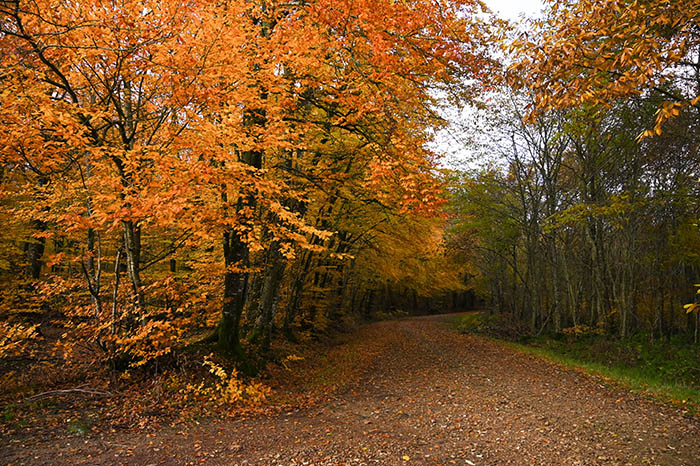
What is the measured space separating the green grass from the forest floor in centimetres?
88

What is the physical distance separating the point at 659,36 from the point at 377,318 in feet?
102

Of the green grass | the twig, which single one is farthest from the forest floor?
the twig

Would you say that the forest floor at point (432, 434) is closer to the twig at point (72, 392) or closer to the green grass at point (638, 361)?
the green grass at point (638, 361)

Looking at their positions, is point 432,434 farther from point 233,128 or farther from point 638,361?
point 638,361

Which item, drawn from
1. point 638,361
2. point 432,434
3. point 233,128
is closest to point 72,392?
point 233,128

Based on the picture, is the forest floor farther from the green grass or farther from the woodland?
the woodland

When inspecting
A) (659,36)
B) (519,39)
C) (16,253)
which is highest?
(659,36)

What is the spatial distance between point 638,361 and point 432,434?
9740mm

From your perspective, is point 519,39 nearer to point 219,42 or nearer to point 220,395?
point 219,42

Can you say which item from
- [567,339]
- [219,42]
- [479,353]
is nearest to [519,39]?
[219,42]

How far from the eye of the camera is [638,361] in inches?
467

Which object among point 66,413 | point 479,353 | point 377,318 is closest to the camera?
point 66,413

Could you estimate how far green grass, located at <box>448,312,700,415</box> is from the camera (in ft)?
26.6

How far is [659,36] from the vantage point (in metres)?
4.47
